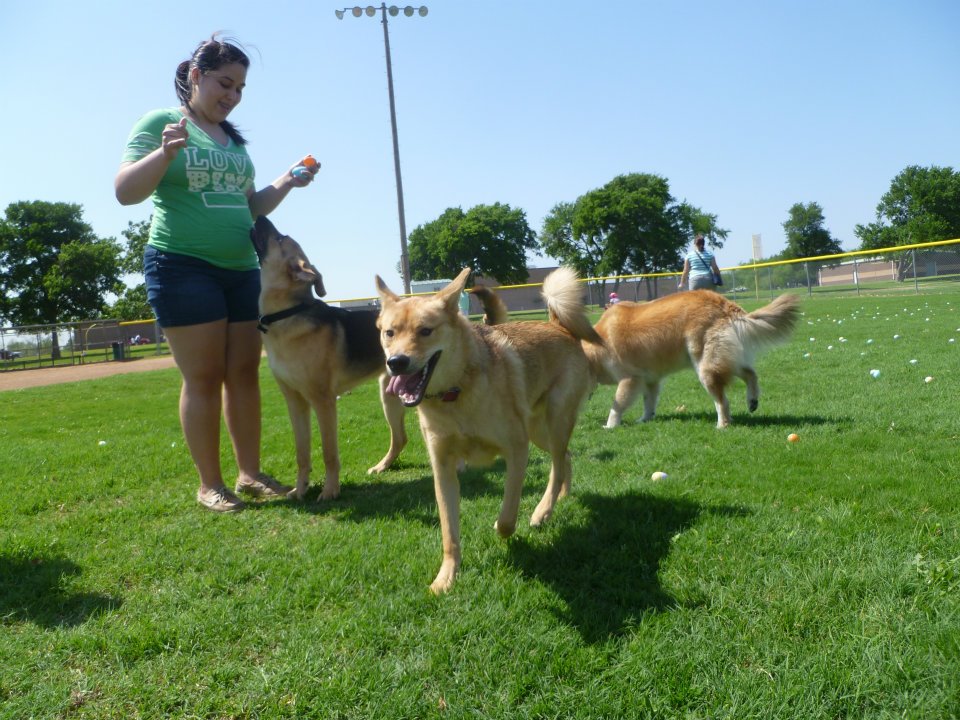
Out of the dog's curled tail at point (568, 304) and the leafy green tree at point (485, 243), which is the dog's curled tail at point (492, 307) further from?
the leafy green tree at point (485, 243)

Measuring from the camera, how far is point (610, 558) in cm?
302

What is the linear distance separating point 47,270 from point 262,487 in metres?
55.7

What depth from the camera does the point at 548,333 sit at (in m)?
4.18

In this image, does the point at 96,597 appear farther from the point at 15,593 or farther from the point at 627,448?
the point at 627,448

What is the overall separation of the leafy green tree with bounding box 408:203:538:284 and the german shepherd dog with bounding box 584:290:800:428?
58551mm

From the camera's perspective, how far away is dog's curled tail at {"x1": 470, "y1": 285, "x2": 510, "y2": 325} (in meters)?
4.71

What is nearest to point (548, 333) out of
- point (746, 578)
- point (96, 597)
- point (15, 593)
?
point (746, 578)

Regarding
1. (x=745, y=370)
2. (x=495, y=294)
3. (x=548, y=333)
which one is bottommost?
(x=745, y=370)

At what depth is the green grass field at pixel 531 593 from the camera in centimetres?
203

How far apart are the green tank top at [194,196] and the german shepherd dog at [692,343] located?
10.9 feet

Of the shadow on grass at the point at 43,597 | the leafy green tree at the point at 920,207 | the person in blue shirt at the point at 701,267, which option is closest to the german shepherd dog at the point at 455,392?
the shadow on grass at the point at 43,597

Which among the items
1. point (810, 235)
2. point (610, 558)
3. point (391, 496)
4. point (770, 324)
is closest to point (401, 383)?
point (610, 558)

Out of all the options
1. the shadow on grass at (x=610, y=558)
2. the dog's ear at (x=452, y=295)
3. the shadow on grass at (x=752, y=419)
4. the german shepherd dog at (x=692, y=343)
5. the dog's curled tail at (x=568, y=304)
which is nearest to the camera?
the shadow on grass at (x=610, y=558)

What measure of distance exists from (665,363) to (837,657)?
4.57 metres
